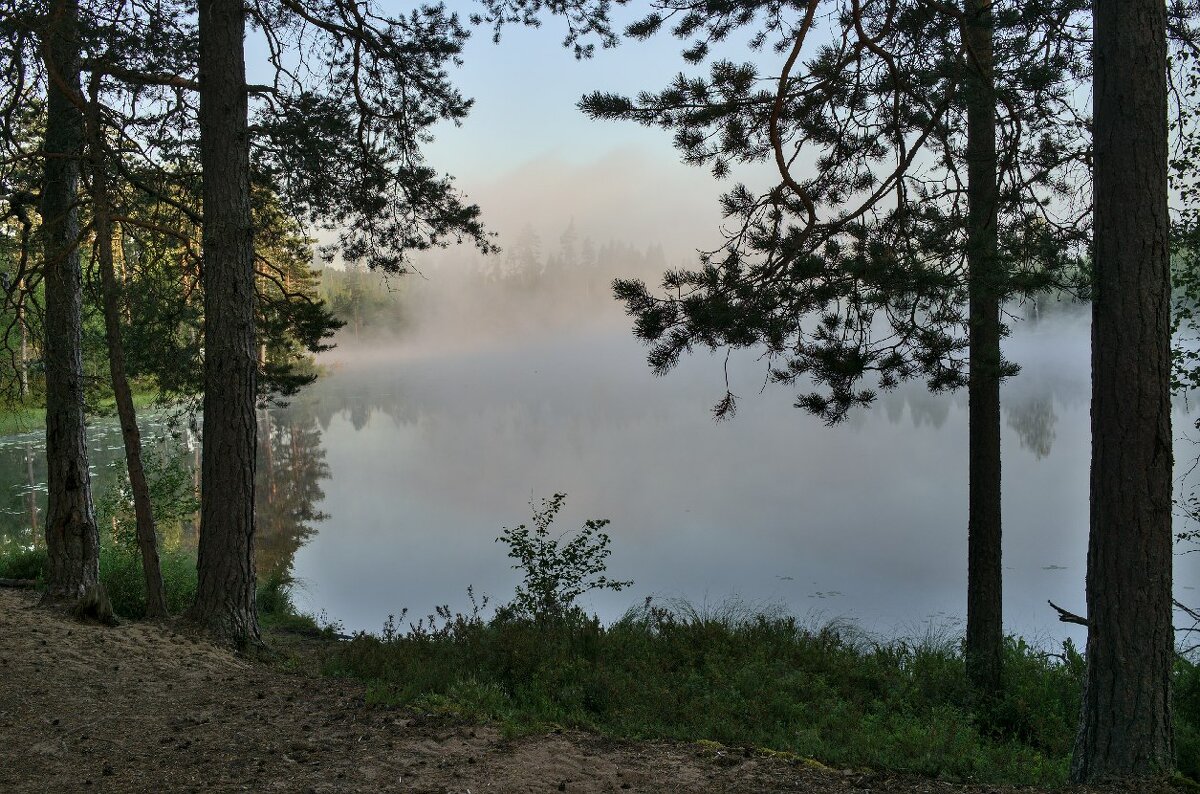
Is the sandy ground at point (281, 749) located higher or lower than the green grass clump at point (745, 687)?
higher

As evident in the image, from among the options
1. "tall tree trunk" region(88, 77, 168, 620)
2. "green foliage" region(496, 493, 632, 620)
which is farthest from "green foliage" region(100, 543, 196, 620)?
"green foliage" region(496, 493, 632, 620)

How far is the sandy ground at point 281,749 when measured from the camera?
3348mm

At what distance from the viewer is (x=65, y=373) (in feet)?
21.6

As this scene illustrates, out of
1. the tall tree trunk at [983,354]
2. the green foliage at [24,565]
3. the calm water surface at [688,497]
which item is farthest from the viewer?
the calm water surface at [688,497]

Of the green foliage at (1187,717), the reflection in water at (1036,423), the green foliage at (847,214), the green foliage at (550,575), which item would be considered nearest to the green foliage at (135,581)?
the green foliage at (550,575)

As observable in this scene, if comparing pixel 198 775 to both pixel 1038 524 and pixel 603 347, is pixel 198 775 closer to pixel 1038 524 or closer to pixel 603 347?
pixel 1038 524

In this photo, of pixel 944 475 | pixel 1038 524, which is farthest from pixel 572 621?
pixel 944 475

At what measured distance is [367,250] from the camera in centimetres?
779

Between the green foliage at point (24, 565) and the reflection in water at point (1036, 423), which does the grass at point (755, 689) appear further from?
the reflection in water at point (1036, 423)

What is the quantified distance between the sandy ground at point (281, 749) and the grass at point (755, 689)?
1.19 ft

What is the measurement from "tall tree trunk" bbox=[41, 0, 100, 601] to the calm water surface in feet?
16.5

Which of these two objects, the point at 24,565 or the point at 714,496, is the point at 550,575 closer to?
the point at 24,565

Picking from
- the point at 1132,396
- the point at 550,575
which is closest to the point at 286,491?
the point at 550,575

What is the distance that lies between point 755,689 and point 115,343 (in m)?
5.64
